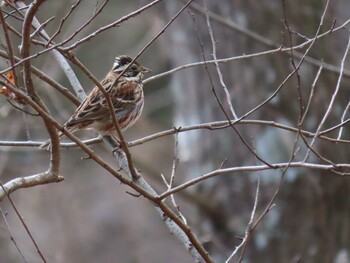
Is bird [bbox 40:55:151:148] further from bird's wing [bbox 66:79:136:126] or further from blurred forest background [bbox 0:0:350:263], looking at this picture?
blurred forest background [bbox 0:0:350:263]

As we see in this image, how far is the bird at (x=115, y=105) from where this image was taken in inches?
226

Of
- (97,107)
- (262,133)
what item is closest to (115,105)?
(97,107)

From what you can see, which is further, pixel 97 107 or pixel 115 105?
pixel 115 105

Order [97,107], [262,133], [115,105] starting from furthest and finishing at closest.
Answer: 1. [262,133]
2. [115,105]
3. [97,107]

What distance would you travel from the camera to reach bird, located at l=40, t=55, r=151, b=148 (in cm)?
574

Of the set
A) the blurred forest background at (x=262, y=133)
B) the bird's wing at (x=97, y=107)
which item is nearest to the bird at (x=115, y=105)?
the bird's wing at (x=97, y=107)

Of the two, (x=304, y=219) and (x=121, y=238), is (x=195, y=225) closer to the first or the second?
(x=304, y=219)

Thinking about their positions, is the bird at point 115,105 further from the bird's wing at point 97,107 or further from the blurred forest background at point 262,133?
the blurred forest background at point 262,133

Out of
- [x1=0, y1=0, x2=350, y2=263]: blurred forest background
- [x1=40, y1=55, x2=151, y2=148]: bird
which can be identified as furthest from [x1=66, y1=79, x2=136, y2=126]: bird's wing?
[x1=0, y1=0, x2=350, y2=263]: blurred forest background

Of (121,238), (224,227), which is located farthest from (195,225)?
(121,238)

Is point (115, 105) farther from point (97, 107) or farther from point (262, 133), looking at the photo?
point (262, 133)

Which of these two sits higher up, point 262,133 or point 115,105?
point 115,105

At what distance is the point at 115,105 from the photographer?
622 centimetres

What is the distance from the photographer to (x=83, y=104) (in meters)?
5.56
